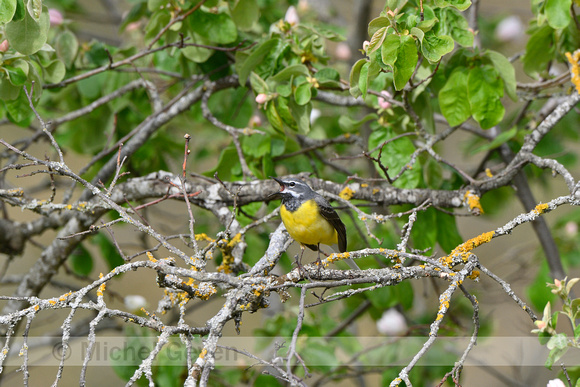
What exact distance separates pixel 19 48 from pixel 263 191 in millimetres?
1440

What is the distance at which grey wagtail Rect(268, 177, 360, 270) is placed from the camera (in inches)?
114

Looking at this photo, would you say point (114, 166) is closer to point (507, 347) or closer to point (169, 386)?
point (169, 386)

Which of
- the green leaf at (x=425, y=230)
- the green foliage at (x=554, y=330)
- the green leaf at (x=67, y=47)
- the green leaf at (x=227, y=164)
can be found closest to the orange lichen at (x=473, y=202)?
the green leaf at (x=425, y=230)

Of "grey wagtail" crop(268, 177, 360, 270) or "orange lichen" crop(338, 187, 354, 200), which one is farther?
"orange lichen" crop(338, 187, 354, 200)

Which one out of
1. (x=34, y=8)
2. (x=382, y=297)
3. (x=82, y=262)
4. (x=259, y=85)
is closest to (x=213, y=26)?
(x=259, y=85)

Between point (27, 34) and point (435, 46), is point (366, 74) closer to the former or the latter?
point (435, 46)

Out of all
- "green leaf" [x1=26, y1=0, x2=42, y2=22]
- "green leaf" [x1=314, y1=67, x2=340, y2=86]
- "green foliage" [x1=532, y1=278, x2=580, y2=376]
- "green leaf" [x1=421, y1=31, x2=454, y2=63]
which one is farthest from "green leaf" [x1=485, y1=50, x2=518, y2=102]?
"green leaf" [x1=26, y1=0, x2=42, y2=22]

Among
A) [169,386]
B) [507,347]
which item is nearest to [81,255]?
[169,386]

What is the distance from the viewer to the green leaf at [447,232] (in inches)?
135

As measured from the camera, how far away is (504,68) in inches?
115

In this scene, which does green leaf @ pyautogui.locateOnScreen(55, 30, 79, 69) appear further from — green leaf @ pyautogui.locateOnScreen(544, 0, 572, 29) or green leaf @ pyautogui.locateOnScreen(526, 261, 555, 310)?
green leaf @ pyautogui.locateOnScreen(526, 261, 555, 310)

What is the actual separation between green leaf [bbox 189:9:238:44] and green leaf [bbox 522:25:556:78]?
5.75ft

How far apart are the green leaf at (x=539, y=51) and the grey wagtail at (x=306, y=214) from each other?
1541 millimetres

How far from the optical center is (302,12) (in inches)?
212
